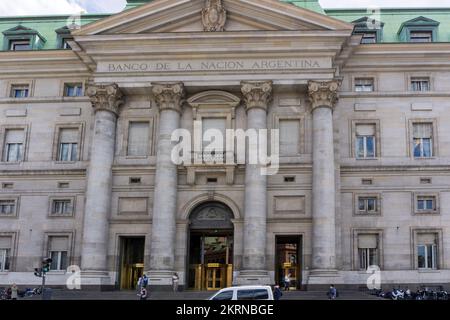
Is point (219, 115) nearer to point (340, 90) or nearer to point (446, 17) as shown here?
point (340, 90)

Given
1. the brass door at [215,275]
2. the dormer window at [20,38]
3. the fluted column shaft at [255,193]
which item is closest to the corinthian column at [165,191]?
the brass door at [215,275]

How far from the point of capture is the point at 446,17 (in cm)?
4759

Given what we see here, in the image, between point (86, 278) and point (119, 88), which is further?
point (119, 88)

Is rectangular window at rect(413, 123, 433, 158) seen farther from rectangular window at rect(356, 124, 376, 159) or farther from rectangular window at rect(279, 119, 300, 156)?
rectangular window at rect(279, 119, 300, 156)

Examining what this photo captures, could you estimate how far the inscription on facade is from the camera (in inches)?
1644

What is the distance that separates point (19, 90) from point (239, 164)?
67.5 feet

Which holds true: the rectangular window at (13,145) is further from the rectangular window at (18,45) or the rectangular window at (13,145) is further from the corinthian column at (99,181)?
the rectangular window at (18,45)

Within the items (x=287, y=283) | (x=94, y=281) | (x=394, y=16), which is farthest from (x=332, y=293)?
(x=394, y=16)

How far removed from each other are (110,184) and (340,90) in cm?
1947

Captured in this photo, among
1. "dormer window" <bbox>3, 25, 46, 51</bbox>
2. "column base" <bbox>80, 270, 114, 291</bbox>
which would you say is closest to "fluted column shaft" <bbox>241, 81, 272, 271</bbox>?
"column base" <bbox>80, 270, 114, 291</bbox>

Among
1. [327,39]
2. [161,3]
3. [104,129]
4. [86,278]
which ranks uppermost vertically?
[161,3]

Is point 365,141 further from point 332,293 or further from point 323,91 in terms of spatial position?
point 332,293

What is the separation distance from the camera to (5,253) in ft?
144
